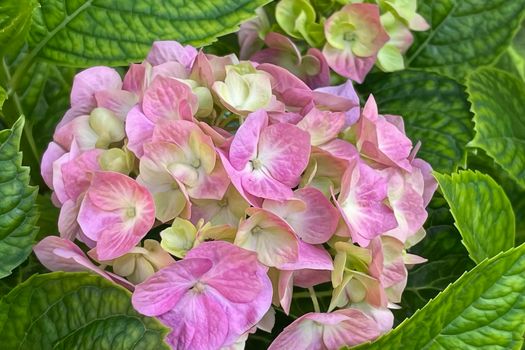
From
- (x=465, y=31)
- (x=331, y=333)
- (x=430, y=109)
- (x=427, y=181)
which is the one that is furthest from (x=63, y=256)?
(x=465, y=31)

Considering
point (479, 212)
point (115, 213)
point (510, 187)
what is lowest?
point (510, 187)

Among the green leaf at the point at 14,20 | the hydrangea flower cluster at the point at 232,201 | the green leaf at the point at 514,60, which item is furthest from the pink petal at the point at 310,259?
the green leaf at the point at 514,60

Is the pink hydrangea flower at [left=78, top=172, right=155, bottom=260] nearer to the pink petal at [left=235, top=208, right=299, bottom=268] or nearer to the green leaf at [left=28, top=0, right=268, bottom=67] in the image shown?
the pink petal at [left=235, top=208, right=299, bottom=268]

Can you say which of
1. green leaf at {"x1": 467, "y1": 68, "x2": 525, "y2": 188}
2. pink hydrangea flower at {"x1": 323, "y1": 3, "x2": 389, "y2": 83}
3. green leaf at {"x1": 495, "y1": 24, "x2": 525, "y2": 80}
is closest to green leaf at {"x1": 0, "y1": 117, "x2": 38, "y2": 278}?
pink hydrangea flower at {"x1": 323, "y1": 3, "x2": 389, "y2": 83}

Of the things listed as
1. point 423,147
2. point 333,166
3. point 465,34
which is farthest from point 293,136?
point 465,34

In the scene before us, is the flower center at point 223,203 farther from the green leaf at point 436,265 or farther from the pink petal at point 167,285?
the green leaf at point 436,265

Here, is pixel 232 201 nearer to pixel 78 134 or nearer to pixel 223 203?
pixel 223 203

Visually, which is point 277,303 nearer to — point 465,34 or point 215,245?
point 215,245
